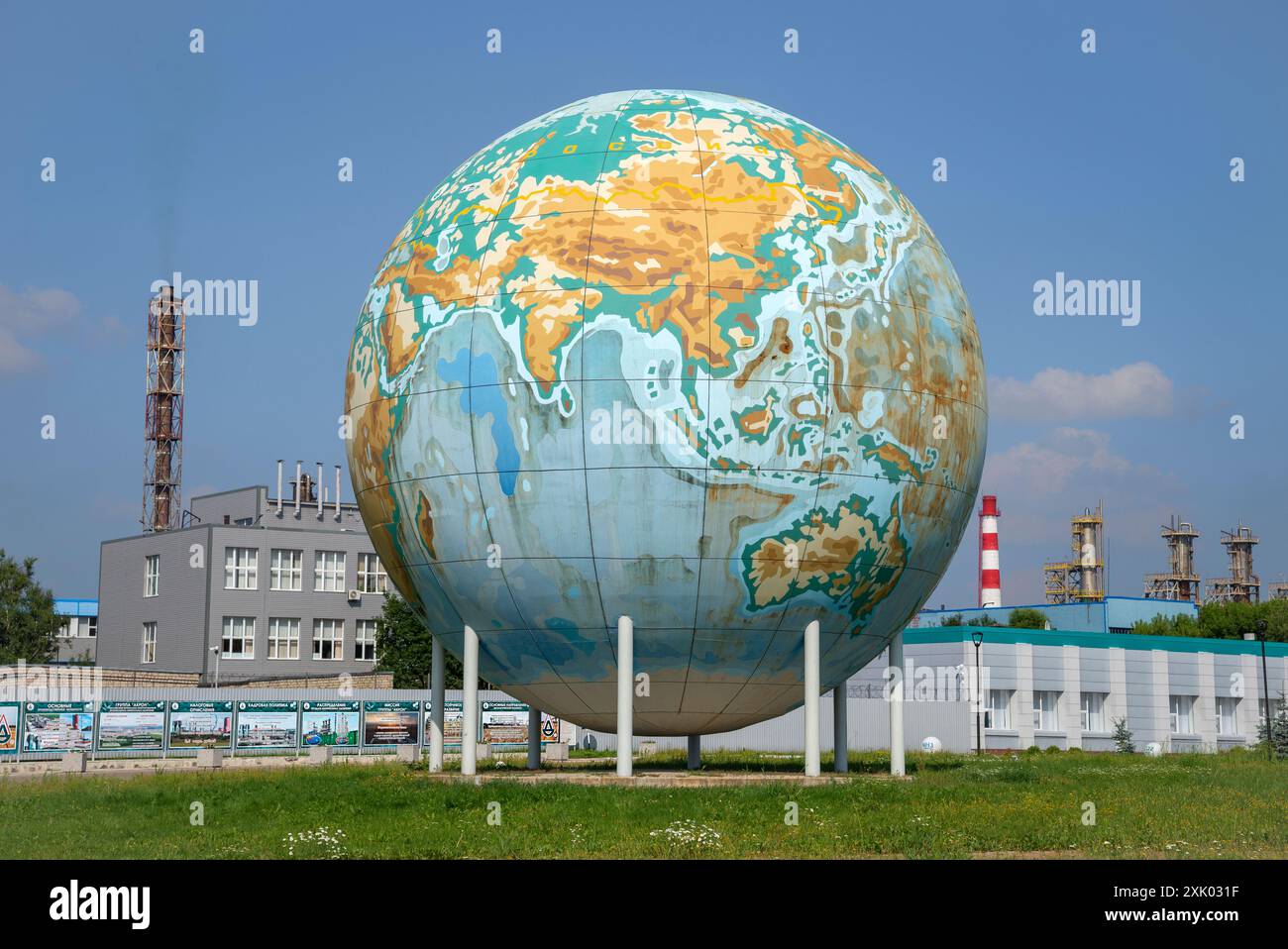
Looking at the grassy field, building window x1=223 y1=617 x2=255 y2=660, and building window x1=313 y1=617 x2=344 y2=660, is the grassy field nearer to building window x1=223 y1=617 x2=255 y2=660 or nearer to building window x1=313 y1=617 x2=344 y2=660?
building window x1=223 y1=617 x2=255 y2=660

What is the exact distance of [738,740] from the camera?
68312 mm

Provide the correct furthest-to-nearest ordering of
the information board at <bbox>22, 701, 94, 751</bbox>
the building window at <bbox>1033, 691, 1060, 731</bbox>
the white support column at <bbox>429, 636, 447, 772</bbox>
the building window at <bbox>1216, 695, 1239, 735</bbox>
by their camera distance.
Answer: the building window at <bbox>1216, 695, 1239, 735</bbox>, the building window at <bbox>1033, 691, 1060, 731</bbox>, the information board at <bbox>22, 701, 94, 751</bbox>, the white support column at <bbox>429, 636, 447, 772</bbox>

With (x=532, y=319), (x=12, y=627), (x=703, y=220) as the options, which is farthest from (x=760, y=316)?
(x=12, y=627)

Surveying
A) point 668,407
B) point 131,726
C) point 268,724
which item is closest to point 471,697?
point 668,407

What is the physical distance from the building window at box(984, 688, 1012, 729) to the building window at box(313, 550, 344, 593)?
38561mm

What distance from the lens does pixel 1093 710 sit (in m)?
74.9

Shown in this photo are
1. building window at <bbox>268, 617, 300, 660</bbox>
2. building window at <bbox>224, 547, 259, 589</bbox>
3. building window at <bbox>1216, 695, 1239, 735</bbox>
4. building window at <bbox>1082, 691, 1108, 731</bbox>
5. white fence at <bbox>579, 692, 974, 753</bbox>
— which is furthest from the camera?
building window at <bbox>268, 617, 300, 660</bbox>

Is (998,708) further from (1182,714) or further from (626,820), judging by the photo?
(626,820)

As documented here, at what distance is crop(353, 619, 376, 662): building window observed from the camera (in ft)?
289

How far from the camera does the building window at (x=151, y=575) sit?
288 ft

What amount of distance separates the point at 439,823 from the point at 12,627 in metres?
83.9

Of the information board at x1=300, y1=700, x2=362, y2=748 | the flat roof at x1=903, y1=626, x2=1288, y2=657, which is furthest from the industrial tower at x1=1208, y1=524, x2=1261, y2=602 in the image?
the information board at x1=300, y1=700, x2=362, y2=748

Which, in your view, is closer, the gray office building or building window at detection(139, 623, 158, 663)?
the gray office building

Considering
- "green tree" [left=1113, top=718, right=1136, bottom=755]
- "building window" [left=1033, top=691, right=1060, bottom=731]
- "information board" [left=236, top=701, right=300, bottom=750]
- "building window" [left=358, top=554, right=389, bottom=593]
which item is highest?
"building window" [left=358, top=554, right=389, bottom=593]
